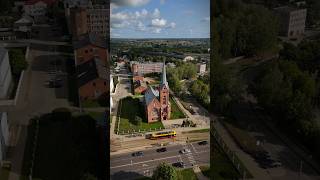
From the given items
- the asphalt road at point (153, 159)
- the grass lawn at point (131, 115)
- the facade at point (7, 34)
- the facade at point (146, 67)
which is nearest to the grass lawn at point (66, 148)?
the asphalt road at point (153, 159)

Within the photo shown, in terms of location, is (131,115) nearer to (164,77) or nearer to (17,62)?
(164,77)

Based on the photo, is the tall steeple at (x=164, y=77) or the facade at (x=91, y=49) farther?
the facade at (x=91, y=49)

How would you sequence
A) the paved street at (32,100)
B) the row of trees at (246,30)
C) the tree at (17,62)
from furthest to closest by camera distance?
the row of trees at (246,30) → the tree at (17,62) → the paved street at (32,100)

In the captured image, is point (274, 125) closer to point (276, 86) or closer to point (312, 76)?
point (276, 86)

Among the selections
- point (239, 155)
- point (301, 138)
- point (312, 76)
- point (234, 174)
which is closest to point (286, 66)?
point (312, 76)

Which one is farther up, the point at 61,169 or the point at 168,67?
the point at 168,67

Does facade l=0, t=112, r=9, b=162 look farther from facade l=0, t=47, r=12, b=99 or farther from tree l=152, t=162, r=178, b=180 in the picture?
tree l=152, t=162, r=178, b=180

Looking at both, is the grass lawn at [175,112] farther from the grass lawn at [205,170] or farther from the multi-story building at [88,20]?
the multi-story building at [88,20]
